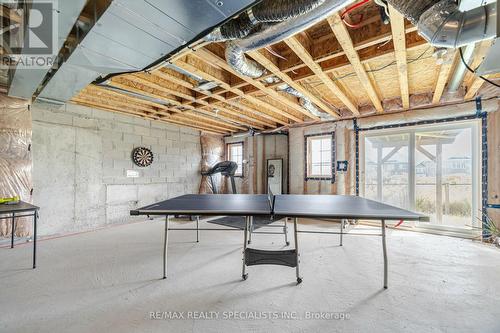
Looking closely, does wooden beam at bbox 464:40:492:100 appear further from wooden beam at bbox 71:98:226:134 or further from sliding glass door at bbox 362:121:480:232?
wooden beam at bbox 71:98:226:134

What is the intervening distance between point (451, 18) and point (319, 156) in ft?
12.9

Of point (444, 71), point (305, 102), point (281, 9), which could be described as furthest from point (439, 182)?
point (281, 9)

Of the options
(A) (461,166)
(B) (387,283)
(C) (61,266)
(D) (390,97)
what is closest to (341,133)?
(D) (390,97)

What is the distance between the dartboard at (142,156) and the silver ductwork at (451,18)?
16.2ft

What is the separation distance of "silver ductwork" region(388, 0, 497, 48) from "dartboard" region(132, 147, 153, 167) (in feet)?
16.2

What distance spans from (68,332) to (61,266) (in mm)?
1365

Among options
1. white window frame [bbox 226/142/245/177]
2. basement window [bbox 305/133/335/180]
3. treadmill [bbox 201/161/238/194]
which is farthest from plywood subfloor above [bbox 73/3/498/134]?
white window frame [bbox 226/142/245/177]

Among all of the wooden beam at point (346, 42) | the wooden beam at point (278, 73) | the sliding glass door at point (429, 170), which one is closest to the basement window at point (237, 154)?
the wooden beam at point (278, 73)

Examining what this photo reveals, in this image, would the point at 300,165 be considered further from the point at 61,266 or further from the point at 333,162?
the point at 61,266

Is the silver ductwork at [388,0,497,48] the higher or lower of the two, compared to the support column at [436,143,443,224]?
higher

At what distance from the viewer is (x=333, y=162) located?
4.82 meters

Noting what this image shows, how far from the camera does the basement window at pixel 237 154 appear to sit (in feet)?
21.2

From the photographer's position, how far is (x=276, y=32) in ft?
5.24

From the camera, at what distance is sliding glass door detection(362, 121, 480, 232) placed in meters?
3.61
